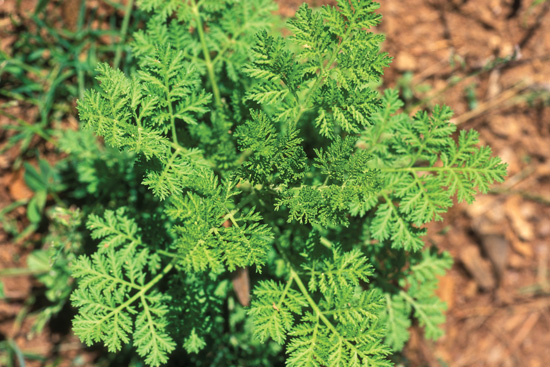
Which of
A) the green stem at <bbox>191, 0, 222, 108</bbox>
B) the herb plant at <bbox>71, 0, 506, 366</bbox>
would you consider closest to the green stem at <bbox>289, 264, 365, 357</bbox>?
the herb plant at <bbox>71, 0, 506, 366</bbox>

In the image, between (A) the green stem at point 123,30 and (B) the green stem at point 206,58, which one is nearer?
(B) the green stem at point 206,58

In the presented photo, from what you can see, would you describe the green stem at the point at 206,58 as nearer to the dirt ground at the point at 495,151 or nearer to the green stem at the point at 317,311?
the green stem at the point at 317,311

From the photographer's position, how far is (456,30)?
394 centimetres

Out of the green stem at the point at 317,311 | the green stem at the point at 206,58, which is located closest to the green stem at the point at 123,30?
the green stem at the point at 206,58

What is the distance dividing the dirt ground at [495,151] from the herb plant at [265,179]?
4.97ft

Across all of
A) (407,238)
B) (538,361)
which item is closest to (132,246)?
(407,238)

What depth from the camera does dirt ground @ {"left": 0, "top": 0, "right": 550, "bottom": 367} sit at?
391 cm

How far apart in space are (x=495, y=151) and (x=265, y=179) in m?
2.54

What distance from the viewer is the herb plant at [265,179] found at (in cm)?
211

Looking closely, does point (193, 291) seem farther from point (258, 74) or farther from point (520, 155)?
point (520, 155)

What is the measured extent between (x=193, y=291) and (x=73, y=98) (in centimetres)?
183

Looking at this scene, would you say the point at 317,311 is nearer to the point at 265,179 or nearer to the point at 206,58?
the point at 265,179

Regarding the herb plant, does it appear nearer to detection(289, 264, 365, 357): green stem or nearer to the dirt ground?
detection(289, 264, 365, 357): green stem

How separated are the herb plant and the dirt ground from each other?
1.52 meters
